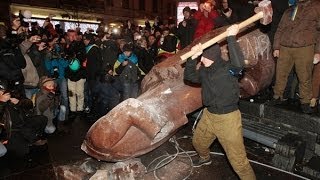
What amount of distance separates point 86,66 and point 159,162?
3.64m

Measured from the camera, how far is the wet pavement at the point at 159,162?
15.0ft

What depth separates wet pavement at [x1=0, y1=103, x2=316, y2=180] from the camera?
4582mm

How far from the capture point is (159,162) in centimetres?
499

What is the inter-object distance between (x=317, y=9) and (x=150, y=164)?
3659mm

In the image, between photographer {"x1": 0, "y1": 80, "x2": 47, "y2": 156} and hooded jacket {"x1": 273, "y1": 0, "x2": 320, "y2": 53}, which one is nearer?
hooded jacket {"x1": 273, "y1": 0, "x2": 320, "y2": 53}

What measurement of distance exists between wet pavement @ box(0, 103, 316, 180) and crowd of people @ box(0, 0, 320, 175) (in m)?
0.35

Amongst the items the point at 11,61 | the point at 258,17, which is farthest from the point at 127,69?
the point at 258,17

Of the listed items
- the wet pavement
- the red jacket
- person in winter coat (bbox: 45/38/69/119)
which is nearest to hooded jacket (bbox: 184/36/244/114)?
the wet pavement

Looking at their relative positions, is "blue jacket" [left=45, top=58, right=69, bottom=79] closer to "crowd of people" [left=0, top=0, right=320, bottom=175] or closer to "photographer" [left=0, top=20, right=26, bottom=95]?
"crowd of people" [left=0, top=0, right=320, bottom=175]

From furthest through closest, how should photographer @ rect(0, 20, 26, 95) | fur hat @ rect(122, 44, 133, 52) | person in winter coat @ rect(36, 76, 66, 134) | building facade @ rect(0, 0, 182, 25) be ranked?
building facade @ rect(0, 0, 182, 25) → fur hat @ rect(122, 44, 133, 52) → person in winter coat @ rect(36, 76, 66, 134) → photographer @ rect(0, 20, 26, 95)

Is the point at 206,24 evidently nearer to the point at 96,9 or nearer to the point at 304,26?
the point at 304,26

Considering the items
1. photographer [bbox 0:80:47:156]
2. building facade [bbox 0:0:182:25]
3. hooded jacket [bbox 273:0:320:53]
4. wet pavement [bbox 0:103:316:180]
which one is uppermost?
building facade [bbox 0:0:182:25]

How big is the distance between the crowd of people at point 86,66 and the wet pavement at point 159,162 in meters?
0.35

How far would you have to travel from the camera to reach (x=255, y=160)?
201 inches
